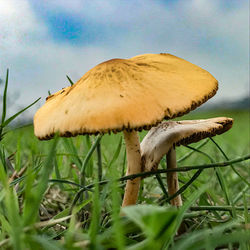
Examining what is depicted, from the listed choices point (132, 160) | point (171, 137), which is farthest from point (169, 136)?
point (132, 160)

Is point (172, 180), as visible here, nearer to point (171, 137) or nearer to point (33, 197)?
point (171, 137)

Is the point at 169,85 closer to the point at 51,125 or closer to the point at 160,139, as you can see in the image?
the point at 160,139

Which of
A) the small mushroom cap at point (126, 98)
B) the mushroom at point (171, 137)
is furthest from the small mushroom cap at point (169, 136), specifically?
the small mushroom cap at point (126, 98)

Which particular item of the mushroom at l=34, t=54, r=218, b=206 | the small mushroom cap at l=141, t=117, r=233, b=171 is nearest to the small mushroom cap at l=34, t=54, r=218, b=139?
the mushroom at l=34, t=54, r=218, b=206

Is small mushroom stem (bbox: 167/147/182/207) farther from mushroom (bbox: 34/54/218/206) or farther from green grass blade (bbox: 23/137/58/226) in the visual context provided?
green grass blade (bbox: 23/137/58/226)

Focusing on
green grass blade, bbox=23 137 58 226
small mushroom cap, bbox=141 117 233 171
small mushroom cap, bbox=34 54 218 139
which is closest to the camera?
green grass blade, bbox=23 137 58 226

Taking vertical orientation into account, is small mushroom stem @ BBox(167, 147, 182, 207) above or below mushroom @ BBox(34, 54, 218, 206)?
below
